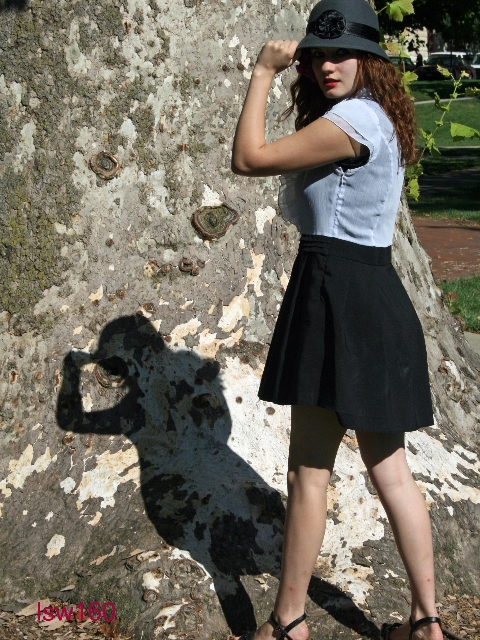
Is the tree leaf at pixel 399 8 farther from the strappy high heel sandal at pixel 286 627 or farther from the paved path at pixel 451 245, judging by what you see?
the paved path at pixel 451 245

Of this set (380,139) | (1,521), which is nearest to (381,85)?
(380,139)

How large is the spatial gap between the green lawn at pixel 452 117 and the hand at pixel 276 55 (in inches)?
859

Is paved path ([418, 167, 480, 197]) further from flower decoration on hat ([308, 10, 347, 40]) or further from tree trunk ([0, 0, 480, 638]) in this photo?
flower decoration on hat ([308, 10, 347, 40])

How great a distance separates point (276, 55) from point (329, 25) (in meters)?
0.17

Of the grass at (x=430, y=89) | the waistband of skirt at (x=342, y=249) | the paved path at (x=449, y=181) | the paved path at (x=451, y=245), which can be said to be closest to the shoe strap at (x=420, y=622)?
the waistband of skirt at (x=342, y=249)

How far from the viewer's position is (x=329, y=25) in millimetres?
2482

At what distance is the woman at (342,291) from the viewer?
2467mm

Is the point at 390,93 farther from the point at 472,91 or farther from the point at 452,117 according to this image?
the point at 452,117

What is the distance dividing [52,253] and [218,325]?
2.28 ft

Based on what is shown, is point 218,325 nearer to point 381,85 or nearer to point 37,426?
point 37,426

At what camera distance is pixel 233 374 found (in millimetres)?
3465

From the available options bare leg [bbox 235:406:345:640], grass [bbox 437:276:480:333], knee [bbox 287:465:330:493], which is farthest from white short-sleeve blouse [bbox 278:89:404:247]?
grass [bbox 437:276:480:333]

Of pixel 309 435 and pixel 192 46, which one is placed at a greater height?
pixel 192 46

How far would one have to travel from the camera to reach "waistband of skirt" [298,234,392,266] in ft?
8.32
